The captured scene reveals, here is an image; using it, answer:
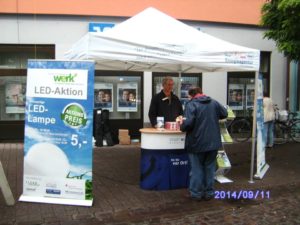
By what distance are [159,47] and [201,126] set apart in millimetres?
1394

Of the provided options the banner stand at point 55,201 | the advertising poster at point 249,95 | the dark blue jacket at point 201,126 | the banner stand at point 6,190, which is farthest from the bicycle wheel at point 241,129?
the banner stand at point 6,190

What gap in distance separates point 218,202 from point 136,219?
1.45 m

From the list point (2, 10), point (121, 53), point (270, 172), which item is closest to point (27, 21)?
point (2, 10)

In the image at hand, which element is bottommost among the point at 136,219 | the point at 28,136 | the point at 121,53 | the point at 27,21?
the point at 136,219

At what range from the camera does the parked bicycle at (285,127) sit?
1330cm

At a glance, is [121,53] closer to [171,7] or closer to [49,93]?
[49,93]

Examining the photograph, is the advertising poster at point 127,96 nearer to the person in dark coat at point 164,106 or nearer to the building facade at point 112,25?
the building facade at point 112,25

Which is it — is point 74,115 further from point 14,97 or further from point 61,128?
point 14,97

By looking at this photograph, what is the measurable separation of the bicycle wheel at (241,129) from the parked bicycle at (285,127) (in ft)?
2.70

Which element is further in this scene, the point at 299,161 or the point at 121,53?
the point at 299,161

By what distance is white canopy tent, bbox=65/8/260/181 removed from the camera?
22.3 feet

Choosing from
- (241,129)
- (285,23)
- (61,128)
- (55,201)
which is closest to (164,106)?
(61,128)

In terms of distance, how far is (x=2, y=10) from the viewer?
11.9 m

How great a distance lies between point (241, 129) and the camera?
1374cm
